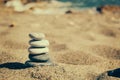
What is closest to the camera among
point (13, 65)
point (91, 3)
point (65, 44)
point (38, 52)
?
point (38, 52)

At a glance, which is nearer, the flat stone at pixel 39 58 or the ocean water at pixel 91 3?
the flat stone at pixel 39 58

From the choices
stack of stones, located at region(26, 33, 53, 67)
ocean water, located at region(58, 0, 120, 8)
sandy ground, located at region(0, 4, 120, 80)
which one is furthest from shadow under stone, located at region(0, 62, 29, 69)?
ocean water, located at region(58, 0, 120, 8)

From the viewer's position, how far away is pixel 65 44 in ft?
43.4

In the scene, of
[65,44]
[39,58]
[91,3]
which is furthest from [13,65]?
[91,3]

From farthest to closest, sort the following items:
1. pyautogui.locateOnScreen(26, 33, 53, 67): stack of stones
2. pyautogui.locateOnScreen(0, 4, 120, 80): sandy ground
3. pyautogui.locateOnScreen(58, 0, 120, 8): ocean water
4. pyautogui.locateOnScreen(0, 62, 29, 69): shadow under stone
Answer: pyautogui.locateOnScreen(58, 0, 120, 8): ocean water < pyautogui.locateOnScreen(0, 62, 29, 69): shadow under stone < pyautogui.locateOnScreen(26, 33, 53, 67): stack of stones < pyautogui.locateOnScreen(0, 4, 120, 80): sandy ground

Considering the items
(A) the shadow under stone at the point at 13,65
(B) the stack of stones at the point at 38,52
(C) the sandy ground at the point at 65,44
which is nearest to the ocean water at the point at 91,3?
(C) the sandy ground at the point at 65,44

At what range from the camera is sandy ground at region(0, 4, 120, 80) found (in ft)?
29.9

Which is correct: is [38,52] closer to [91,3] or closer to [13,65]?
[13,65]

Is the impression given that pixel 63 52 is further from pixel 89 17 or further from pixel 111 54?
pixel 89 17

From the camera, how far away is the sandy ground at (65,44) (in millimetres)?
9109

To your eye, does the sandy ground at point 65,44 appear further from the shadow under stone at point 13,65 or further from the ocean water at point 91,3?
the ocean water at point 91,3

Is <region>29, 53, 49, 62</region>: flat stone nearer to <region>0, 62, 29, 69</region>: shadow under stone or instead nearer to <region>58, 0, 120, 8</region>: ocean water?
<region>0, 62, 29, 69</region>: shadow under stone

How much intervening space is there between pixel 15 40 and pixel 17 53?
183cm

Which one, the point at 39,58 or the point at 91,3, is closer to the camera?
the point at 39,58
